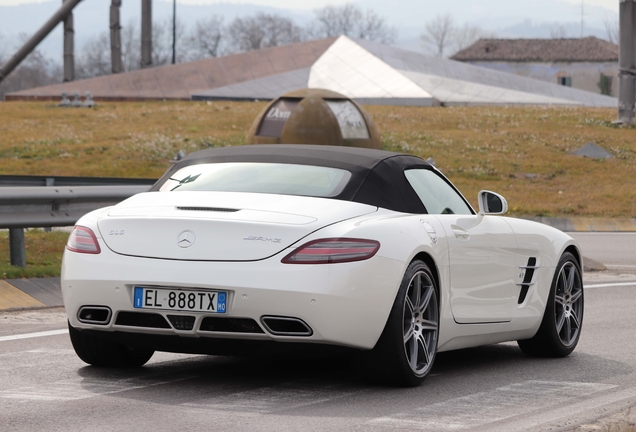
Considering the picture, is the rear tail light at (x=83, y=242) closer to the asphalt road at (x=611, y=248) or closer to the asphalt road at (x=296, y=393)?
the asphalt road at (x=296, y=393)

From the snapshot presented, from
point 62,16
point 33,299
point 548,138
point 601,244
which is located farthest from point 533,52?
point 33,299

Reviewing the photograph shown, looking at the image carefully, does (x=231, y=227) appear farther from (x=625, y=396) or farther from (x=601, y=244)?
(x=601, y=244)

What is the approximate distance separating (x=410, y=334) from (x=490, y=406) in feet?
2.13

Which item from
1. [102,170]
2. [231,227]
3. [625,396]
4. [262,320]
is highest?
[231,227]

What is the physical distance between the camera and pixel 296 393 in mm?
6406

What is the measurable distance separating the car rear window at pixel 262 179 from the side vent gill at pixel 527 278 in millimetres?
1714

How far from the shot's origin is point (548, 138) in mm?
38281

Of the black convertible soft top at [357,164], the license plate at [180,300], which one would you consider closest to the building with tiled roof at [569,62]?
the black convertible soft top at [357,164]

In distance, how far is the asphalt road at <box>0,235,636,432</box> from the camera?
5.62m

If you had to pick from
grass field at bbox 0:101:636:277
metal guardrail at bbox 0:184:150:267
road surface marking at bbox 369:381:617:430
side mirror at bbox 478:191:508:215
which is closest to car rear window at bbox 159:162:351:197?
side mirror at bbox 478:191:508:215

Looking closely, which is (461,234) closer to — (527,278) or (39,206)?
(527,278)

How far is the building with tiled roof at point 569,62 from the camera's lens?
418 feet

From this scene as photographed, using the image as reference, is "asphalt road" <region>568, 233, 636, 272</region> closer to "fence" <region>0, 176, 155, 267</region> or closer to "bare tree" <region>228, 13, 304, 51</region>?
"fence" <region>0, 176, 155, 267</region>

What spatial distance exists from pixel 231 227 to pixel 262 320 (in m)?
0.52
